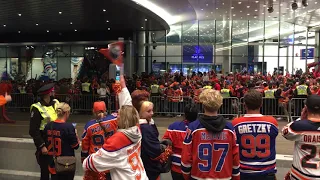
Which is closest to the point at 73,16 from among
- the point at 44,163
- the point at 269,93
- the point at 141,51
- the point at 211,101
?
the point at 141,51

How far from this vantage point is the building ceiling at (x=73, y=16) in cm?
1880

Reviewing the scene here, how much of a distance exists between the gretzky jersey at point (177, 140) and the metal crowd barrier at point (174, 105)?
8.06 meters

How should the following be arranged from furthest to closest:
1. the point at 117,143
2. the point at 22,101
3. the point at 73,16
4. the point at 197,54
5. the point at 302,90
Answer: the point at 197,54, the point at 73,16, the point at 22,101, the point at 302,90, the point at 117,143

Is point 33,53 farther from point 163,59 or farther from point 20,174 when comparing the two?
point 20,174

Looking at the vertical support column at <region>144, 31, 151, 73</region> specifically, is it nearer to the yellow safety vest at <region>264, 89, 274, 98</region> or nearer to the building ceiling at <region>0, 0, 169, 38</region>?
the building ceiling at <region>0, 0, 169, 38</region>

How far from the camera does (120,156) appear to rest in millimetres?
3328

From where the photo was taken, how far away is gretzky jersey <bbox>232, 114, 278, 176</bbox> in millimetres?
3711

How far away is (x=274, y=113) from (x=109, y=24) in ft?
55.7

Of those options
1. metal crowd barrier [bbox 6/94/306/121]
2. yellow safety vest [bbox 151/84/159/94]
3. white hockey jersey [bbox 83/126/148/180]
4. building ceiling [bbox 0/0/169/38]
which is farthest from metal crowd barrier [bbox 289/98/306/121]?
white hockey jersey [bbox 83/126/148/180]

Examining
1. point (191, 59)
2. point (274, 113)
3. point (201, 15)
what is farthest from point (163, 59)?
point (274, 113)

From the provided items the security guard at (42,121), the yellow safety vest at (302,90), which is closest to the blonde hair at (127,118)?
A: the security guard at (42,121)

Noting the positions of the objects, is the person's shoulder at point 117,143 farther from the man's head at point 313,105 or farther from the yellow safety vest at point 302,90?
the yellow safety vest at point 302,90

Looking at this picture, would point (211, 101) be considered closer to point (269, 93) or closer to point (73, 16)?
point (269, 93)

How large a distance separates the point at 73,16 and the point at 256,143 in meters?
21.1
